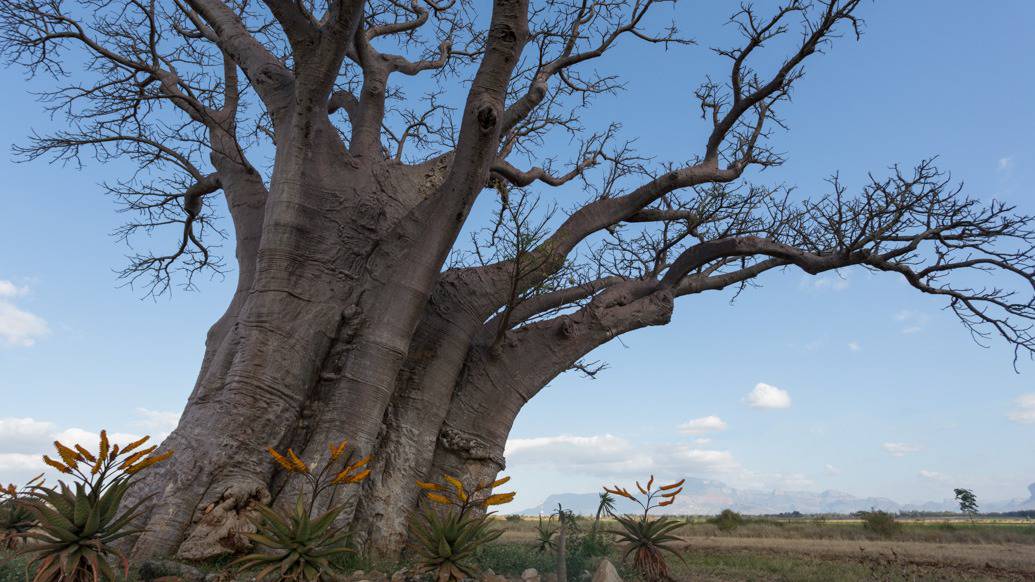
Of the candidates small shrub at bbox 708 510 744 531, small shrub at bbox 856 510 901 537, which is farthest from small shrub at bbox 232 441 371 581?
small shrub at bbox 708 510 744 531

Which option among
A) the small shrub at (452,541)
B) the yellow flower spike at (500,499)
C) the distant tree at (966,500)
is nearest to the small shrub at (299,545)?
the small shrub at (452,541)

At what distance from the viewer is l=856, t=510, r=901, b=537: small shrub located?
16234mm

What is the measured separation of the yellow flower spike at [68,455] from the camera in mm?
3113

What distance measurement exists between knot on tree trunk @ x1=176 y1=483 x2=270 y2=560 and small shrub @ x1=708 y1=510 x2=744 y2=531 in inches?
650

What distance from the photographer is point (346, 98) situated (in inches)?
311

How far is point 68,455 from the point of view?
3.16m

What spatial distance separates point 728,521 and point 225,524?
59.0 ft

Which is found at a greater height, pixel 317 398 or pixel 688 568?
pixel 317 398

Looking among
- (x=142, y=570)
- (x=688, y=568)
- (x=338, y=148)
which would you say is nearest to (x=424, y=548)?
(x=142, y=570)

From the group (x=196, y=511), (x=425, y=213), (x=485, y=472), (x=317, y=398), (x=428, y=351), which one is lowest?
(x=196, y=511)

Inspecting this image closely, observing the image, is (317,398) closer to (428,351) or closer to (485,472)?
(428,351)

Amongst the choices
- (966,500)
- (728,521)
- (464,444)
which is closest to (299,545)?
(464,444)

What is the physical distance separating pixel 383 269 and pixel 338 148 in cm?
135

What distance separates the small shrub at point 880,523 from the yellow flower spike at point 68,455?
17.4 m
